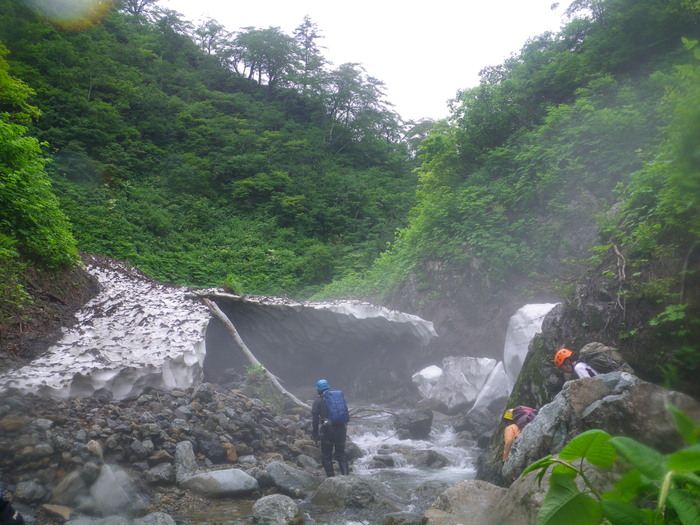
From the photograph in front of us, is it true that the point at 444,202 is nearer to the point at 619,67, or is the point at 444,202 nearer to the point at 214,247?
the point at 619,67

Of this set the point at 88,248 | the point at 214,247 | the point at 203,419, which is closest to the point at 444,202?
the point at 203,419

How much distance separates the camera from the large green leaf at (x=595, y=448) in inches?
38.4

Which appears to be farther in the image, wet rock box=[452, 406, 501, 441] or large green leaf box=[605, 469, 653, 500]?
wet rock box=[452, 406, 501, 441]

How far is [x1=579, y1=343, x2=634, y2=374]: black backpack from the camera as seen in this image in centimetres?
534

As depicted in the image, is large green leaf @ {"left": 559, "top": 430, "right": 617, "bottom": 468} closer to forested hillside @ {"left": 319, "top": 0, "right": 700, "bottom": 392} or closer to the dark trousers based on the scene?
forested hillside @ {"left": 319, "top": 0, "right": 700, "bottom": 392}

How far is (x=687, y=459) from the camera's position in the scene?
0.76 metres

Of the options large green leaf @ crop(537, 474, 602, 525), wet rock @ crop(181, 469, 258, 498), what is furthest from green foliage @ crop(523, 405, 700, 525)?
wet rock @ crop(181, 469, 258, 498)

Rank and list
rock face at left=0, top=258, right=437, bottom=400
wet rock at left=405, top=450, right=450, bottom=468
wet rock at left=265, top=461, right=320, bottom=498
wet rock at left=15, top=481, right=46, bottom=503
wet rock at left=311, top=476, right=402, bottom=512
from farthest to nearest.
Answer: wet rock at left=405, top=450, right=450, bottom=468 → rock face at left=0, top=258, right=437, bottom=400 → wet rock at left=265, top=461, right=320, bottom=498 → wet rock at left=311, top=476, right=402, bottom=512 → wet rock at left=15, top=481, right=46, bottom=503

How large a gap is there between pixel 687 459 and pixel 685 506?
0.26 ft

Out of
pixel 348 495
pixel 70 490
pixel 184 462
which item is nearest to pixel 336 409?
pixel 348 495

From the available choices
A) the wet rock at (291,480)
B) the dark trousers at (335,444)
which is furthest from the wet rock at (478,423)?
the wet rock at (291,480)

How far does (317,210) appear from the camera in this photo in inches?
994

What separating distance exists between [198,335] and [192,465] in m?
3.16

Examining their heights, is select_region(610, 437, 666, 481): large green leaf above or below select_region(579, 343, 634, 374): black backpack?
above
